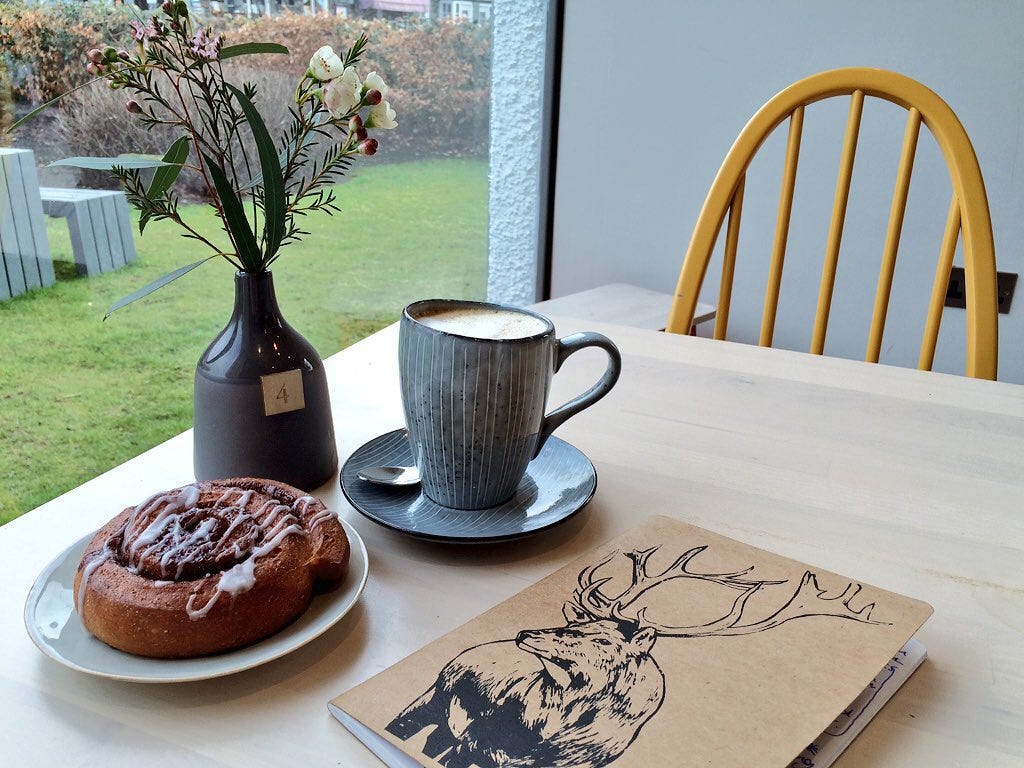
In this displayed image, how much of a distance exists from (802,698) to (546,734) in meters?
0.12

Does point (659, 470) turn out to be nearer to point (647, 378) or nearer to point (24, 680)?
point (647, 378)

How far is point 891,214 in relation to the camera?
3.42ft

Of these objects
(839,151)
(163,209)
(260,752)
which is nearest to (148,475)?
(163,209)

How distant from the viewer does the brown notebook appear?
13.9 inches

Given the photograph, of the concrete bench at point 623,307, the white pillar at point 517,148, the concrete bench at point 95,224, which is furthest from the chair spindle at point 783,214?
the white pillar at point 517,148

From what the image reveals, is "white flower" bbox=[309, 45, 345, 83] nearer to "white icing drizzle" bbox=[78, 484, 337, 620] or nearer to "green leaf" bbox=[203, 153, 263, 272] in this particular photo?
"green leaf" bbox=[203, 153, 263, 272]

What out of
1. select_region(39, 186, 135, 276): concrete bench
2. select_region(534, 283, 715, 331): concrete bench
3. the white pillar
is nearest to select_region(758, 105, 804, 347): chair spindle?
select_region(534, 283, 715, 331): concrete bench

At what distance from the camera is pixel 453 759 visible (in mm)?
345

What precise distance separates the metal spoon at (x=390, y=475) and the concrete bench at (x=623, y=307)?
1.04m

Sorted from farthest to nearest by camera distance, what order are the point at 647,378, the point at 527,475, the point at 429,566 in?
the point at 647,378
the point at 527,475
the point at 429,566

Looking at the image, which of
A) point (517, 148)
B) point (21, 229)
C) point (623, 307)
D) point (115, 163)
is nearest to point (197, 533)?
point (115, 163)

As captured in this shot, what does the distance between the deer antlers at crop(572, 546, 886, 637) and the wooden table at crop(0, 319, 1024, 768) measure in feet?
0.15

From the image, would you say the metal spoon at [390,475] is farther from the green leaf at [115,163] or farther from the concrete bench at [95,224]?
the concrete bench at [95,224]

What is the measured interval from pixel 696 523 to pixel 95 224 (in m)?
1.17
